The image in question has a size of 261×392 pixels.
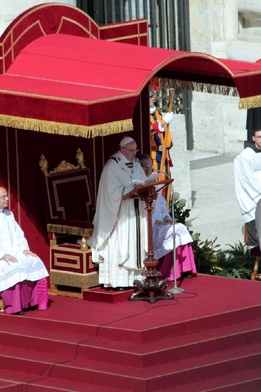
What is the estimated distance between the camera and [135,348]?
15.9 metres

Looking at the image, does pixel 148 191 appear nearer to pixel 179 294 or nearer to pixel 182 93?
pixel 179 294

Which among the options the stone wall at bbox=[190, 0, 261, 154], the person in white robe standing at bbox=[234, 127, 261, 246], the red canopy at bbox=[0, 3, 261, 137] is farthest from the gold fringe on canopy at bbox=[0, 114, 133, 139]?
the stone wall at bbox=[190, 0, 261, 154]

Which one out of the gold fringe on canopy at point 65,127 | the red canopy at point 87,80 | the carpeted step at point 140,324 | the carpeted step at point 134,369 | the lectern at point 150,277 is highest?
the red canopy at point 87,80

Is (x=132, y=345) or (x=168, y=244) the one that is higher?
(x=168, y=244)

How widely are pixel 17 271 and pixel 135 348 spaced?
1.60 metres

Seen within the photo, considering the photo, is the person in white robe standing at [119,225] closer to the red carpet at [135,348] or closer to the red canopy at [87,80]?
the red carpet at [135,348]

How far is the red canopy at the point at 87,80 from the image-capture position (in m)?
16.6

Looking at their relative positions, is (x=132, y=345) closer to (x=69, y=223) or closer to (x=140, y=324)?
(x=140, y=324)

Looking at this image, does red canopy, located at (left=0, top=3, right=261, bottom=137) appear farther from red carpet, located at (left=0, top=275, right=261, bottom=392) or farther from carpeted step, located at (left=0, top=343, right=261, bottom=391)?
carpeted step, located at (left=0, top=343, right=261, bottom=391)

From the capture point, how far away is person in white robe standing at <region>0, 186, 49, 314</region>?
54.6 ft

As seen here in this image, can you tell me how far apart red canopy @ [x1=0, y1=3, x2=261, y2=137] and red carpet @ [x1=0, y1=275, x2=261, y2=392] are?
1915 millimetres

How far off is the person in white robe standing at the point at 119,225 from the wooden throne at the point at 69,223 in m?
0.15

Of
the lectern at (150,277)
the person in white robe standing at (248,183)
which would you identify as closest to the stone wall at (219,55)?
the person in white robe standing at (248,183)

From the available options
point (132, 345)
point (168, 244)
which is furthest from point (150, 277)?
point (132, 345)
